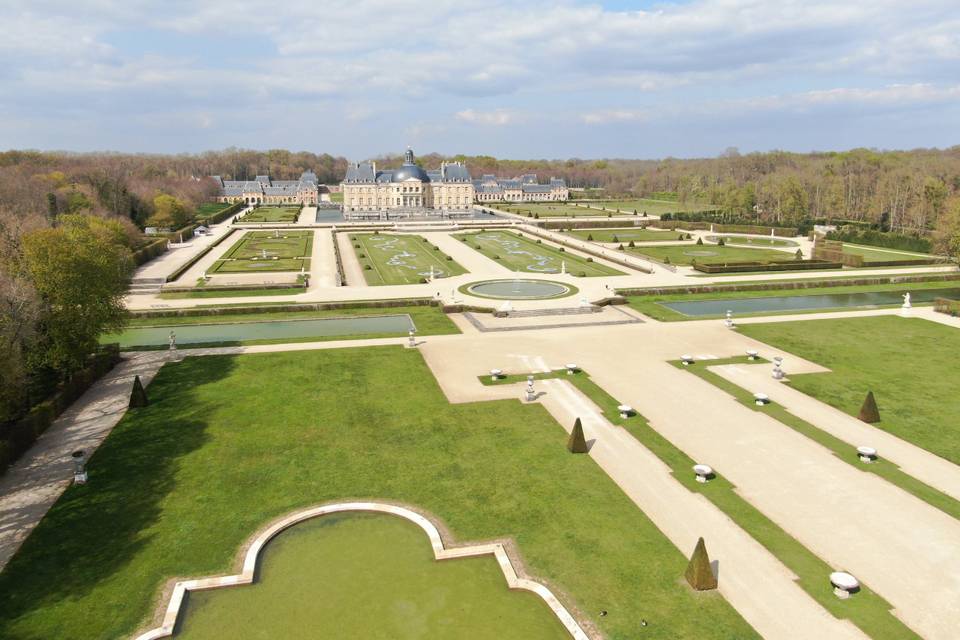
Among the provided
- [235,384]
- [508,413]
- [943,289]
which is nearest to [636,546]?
[508,413]

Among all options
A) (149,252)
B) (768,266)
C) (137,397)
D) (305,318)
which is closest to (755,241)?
(768,266)

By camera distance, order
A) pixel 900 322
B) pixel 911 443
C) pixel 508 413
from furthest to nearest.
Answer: pixel 900 322 < pixel 508 413 < pixel 911 443

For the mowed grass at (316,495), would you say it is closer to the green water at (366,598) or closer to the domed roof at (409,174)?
the green water at (366,598)

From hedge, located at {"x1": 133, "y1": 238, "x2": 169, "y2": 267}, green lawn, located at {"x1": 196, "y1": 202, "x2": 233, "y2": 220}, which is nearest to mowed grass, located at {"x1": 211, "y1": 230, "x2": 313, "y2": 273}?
hedge, located at {"x1": 133, "y1": 238, "x2": 169, "y2": 267}

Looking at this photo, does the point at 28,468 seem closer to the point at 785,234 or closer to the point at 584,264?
the point at 584,264

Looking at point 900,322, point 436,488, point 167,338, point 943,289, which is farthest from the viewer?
point 943,289

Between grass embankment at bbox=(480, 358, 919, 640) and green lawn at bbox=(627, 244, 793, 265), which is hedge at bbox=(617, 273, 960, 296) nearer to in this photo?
green lawn at bbox=(627, 244, 793, 265)
